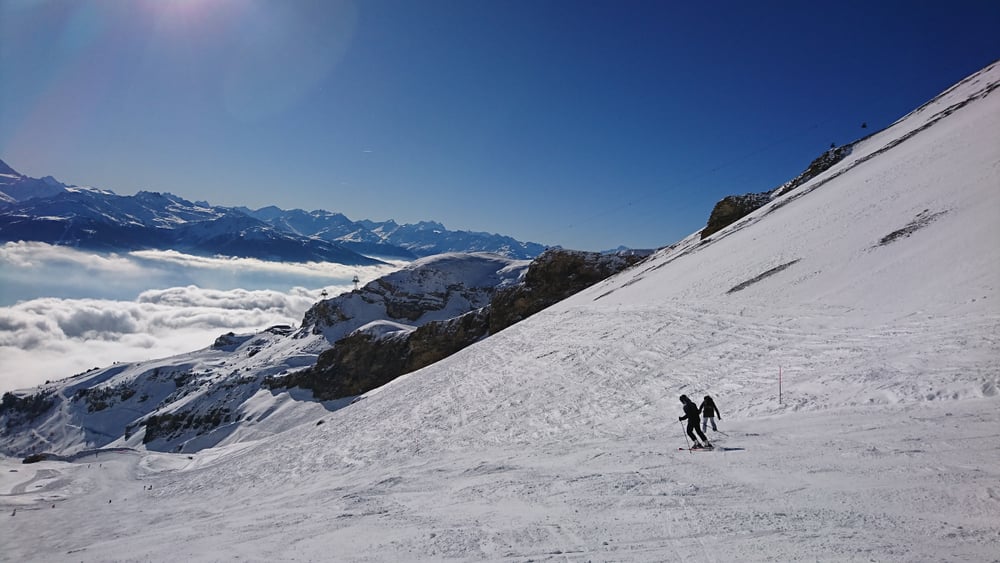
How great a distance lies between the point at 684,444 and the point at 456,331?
172ft

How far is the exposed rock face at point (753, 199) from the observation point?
177 feet

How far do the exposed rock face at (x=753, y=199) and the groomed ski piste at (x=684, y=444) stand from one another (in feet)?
69.5

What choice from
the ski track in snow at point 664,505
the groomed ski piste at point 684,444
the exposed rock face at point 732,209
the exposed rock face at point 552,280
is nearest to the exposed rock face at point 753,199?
the exposed rock face at point 732,209

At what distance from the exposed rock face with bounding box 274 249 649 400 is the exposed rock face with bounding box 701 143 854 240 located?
10.4 m

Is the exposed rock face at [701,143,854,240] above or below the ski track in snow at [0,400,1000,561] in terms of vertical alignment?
above

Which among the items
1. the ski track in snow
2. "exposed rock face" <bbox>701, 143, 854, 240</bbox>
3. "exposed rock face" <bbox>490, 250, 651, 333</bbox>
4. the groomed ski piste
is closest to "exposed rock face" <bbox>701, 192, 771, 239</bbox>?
"exposed rock face" <bbox>701, 143, 854, 240</bbox>

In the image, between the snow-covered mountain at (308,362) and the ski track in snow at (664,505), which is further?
the snow-covered mountain at (308,362)

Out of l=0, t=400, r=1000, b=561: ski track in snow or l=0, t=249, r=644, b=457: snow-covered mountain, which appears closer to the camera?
l=0, t=400, r=1000, b=561: ski track in snow

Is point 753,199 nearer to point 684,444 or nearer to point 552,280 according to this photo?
point 552,280

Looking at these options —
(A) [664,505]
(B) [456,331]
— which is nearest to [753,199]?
(B) [456,331]

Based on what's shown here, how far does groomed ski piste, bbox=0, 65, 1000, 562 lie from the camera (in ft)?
22.3

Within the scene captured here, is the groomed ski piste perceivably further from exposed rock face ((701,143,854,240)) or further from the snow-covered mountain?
the snow-covered mountain

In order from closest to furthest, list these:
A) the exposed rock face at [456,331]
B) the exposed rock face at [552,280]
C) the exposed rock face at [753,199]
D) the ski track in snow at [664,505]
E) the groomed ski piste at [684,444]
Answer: the ski track in snow at [664,505]
the groomed ski piste at [684,444]
the exposed rock face at [753,199]
the exposed rock face at [552,280]
the exposed rock face at [456,331]

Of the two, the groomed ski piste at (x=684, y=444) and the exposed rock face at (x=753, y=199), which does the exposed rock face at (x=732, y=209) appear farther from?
the groomed ski piste at (x=684, y=444)
